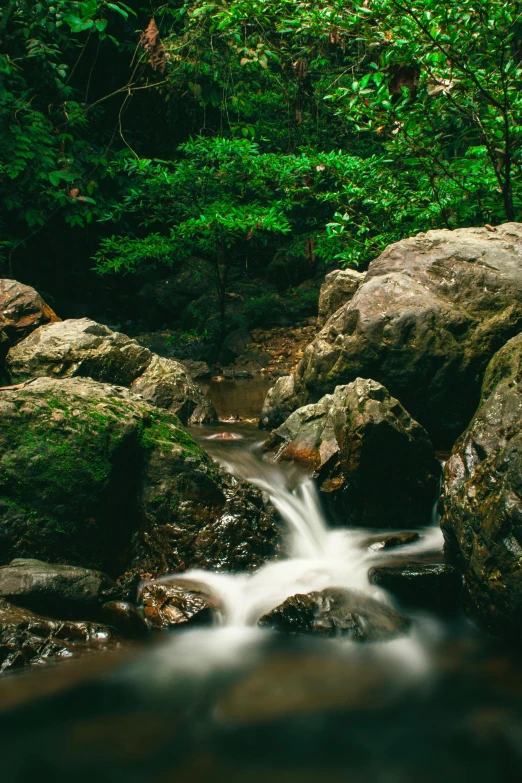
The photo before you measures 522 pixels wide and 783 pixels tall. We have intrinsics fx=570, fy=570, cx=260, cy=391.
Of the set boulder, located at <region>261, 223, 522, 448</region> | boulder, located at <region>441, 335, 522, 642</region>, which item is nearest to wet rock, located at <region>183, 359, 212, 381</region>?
boulder, located at <region>261, 223, 522, 448</region>

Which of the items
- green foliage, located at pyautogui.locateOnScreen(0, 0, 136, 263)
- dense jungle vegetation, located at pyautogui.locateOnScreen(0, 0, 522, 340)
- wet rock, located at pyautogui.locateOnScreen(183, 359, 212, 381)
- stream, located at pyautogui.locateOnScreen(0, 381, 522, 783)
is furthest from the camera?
wet rock, located at pyautogui.locateOnScreen(183, 359, 212, 381)

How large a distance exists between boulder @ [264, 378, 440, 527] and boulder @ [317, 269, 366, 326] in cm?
268

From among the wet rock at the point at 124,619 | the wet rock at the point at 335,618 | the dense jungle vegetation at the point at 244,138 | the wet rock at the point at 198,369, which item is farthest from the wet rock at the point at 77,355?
the wet rock at the point at 198,369

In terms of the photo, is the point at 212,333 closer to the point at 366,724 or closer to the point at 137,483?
the point at 137,483

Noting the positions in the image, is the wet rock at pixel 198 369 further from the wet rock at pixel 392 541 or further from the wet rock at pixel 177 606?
the wet rock at pixel 177 606

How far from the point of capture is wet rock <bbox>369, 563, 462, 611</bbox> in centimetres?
342

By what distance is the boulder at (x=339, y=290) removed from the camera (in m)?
7.14

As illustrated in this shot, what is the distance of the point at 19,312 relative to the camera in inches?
265

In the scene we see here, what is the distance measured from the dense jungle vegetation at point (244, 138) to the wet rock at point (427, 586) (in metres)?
4.35

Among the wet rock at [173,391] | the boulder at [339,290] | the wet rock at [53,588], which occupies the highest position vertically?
the boulder at [339,290]

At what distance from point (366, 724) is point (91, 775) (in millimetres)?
1161

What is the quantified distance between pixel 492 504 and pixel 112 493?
231 centimetres

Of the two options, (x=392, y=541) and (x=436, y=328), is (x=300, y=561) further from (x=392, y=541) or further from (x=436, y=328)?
(x=436, y=328)

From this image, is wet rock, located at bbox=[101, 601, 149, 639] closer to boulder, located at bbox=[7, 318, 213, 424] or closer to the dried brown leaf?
boulder, located at bbox=[7, 318, 213, 424]
